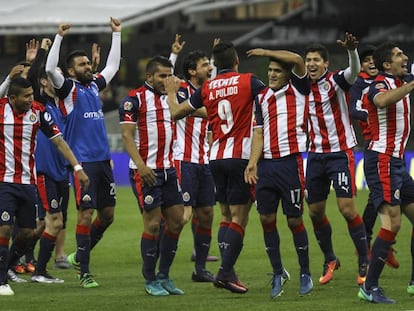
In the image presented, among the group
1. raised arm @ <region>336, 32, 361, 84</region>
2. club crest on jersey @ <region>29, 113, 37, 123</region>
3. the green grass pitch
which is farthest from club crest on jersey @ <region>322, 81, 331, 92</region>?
club crest on jersey @ <region>29, 113, 37, 123</region>

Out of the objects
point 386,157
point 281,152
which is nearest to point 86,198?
point 281,152

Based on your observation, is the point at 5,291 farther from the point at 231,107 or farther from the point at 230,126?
the point at 231,107

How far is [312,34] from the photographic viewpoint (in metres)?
45.5

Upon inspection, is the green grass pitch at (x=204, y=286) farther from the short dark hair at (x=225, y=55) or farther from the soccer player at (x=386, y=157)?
the short dark hair at (x=225, y=55)

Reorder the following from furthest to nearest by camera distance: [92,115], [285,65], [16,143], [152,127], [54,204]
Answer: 1. [54,204]
2. [92,115]
3. [152,127]
4. [16,143]
5. [285,65]

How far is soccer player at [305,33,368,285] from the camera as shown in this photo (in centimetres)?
1352

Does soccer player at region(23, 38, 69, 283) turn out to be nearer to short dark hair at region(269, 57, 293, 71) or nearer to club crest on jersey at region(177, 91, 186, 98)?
club crest on jersey at region(177, 91, 186, 98)

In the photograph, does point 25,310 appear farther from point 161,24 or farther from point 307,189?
point 161,24

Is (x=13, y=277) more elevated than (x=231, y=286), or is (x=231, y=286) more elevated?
(x=231, y=286)

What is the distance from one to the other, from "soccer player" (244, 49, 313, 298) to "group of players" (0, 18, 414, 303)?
12 mm

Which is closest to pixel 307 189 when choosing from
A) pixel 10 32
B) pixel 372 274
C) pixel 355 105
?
pixel 355 105

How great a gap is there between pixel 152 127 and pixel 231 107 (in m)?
1.00

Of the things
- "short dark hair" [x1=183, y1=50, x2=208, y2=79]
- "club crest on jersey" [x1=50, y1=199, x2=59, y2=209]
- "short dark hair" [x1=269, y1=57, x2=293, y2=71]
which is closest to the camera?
"short dark hair" [x1=269, y1=57, x2=293, y2=71]

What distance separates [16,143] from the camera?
41.9 ft
